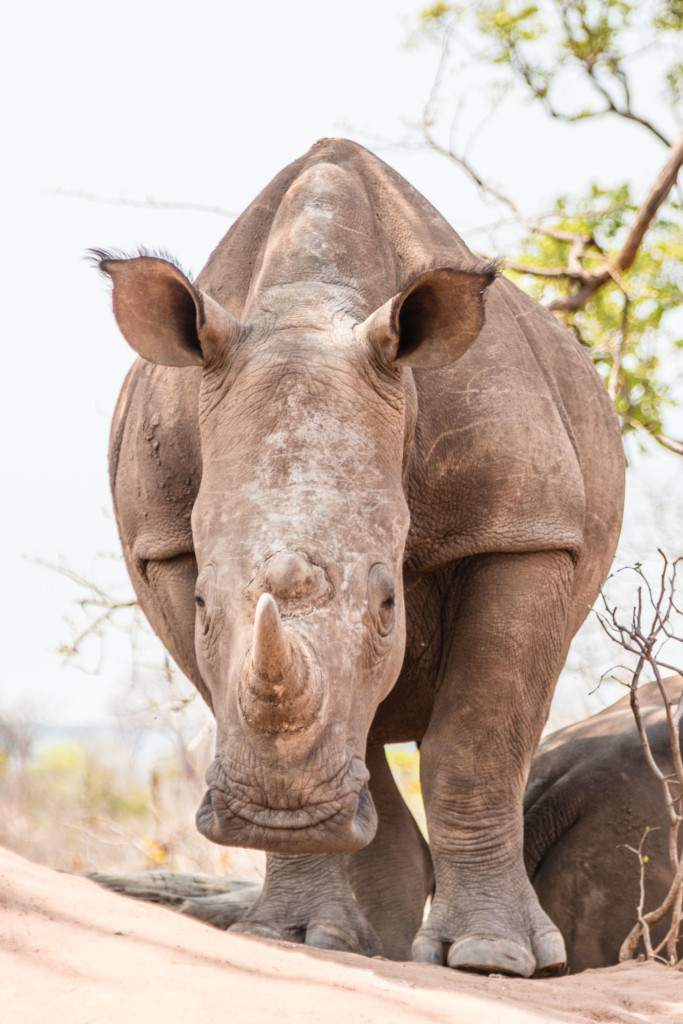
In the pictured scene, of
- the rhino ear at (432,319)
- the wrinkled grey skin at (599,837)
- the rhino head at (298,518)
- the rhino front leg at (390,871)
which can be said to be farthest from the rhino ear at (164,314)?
the wrinkled grey skin at (599,837)

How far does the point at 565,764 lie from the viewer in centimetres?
665

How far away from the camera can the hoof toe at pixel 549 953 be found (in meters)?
4.66

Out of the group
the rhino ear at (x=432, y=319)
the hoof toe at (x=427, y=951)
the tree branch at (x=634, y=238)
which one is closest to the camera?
the rhino ear at (x=432, y=319)

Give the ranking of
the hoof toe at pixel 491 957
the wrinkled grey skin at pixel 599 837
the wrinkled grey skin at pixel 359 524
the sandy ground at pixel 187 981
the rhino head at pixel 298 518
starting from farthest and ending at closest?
the wrinkled grey skin at pixel 599 837, the hoof toe at pixel 491 957, the wrinkled grey skin at pixel 359 524, the rhino head at pixel 298 518, the sandy ground at pixel 187 981

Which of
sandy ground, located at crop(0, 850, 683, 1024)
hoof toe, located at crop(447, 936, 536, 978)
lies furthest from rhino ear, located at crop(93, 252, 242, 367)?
hoof toe, located at crop(447, 936, 536, 978)

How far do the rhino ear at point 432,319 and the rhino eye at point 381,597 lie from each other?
855mm

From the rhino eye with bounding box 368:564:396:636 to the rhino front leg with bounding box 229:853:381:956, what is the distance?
1.54 m

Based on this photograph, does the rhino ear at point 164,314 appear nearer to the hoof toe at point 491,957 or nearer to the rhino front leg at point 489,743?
the rhino front leg at point 489,743

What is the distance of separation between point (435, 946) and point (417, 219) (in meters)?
2.86

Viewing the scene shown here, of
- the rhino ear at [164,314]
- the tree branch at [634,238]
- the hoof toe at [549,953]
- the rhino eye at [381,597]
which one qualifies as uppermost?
the tree branch at [634,238]

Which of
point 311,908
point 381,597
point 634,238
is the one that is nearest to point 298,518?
point 381,597

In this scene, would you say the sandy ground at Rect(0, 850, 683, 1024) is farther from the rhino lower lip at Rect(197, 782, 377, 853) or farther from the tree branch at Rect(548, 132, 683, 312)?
the tree branch at Rect(548, 132, 683, 312)

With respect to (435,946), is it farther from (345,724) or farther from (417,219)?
(417,219)

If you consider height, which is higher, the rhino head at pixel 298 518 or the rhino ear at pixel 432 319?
the rhino ear at pixel 432 319
